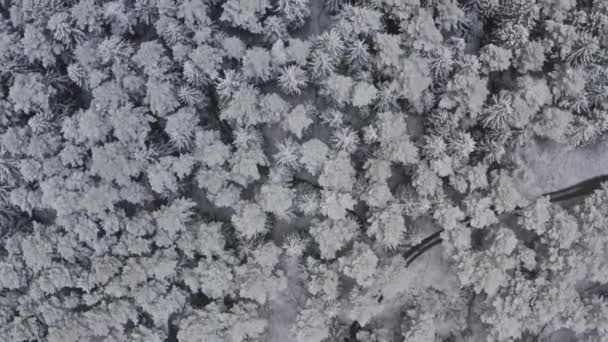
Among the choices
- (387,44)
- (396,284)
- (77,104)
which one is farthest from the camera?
(77,104)

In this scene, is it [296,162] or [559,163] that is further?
[559,163]

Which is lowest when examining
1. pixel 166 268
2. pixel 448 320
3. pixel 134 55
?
pixel 448 320

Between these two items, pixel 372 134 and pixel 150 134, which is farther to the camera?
pixel 150 134

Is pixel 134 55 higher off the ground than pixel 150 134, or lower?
higher

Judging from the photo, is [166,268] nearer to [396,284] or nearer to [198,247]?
[198,247]

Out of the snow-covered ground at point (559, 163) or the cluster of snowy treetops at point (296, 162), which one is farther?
the snow-covered ground at point (559, 163)

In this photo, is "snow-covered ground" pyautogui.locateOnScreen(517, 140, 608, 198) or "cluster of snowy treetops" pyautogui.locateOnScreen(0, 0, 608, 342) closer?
"cluster of snowy treetops" pyautogui.locateOnScreen(0, 0, 608, 342)

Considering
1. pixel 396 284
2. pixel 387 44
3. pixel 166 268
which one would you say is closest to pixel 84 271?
pixel 166 268

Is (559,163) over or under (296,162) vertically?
under
